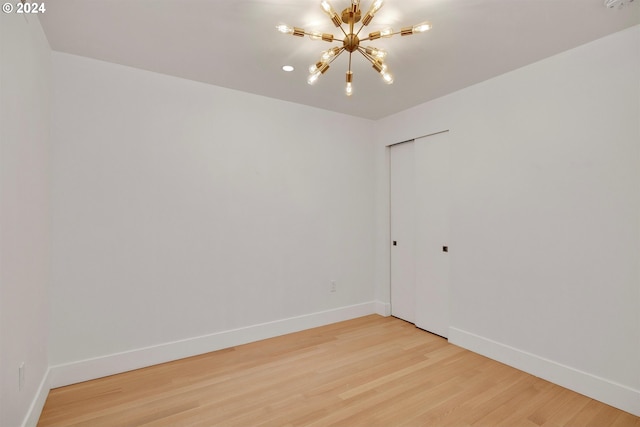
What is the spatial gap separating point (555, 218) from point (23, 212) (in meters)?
3.71

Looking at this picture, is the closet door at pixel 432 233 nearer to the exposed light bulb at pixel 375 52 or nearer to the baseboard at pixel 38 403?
the exposed light bulb at pixel 375 52

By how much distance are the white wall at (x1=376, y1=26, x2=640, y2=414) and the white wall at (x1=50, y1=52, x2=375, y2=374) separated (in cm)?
152

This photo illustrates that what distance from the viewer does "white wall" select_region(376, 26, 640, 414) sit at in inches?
85.8

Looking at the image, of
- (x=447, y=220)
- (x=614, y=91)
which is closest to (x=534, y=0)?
(x=614, y=91)

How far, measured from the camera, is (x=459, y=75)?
2.88 metres

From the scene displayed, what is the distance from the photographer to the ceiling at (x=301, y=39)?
1933 mm

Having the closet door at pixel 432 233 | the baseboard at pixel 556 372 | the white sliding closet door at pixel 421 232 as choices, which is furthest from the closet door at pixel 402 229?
the baseboard at pixel 556 372

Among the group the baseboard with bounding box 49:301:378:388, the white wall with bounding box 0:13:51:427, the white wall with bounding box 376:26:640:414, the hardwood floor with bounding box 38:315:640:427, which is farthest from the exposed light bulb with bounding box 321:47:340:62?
the baseboard with bounding box 49:301:378:388

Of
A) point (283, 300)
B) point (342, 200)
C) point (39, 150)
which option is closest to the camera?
point (39, 150)

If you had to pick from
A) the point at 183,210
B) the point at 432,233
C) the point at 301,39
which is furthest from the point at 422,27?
the point at 183,210

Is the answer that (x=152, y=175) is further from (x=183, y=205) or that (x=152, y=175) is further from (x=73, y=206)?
(x=73, y=206)

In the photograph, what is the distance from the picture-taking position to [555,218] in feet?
8.25

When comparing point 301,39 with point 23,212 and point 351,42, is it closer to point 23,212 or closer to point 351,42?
point 351,42

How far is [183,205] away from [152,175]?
0.38 metres
